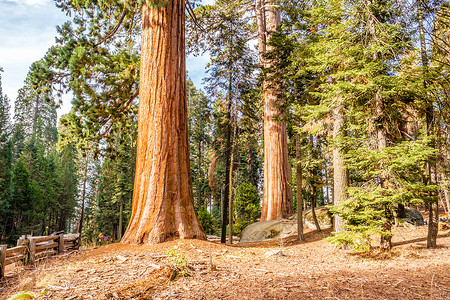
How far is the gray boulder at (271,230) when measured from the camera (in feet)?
33.7

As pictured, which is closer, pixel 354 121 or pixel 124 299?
pixel 124 299

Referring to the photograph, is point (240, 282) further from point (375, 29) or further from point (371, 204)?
point (375, 29)

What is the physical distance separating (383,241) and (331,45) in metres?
4.68

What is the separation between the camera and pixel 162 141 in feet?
19.2

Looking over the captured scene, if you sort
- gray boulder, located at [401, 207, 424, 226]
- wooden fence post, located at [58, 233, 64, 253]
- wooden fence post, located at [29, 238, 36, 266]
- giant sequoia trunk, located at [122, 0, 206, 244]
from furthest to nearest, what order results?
gray boulder, located at [401, 207, 424, 226] → wooden fence post, located at [58, 233, 64, 253] → wooden fence post, located at [29, 238, 36, 266] → giant sequoia trunk, located at [122, 0, 206, 244]

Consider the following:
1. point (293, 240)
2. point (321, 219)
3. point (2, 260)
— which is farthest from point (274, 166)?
point (2, 260)

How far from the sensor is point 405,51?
220 inches

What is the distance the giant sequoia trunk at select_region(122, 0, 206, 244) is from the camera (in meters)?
5.49

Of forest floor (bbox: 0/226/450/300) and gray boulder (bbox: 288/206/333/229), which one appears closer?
forest floor (bbox: 0/226/450/300)

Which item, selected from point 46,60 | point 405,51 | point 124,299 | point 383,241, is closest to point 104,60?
point 46,60

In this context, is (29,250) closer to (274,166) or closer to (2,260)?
(2,260)

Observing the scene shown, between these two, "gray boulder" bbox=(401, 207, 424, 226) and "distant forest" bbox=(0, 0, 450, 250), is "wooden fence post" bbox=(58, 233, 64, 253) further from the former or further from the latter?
"gray boulder" bbox=(401, 207, 424, 226)

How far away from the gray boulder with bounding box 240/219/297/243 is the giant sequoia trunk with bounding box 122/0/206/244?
535cm

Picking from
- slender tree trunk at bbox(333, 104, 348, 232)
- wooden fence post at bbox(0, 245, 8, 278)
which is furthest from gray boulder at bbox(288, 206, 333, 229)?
wooden fence post at bbox(0, 245, 8, 278)
